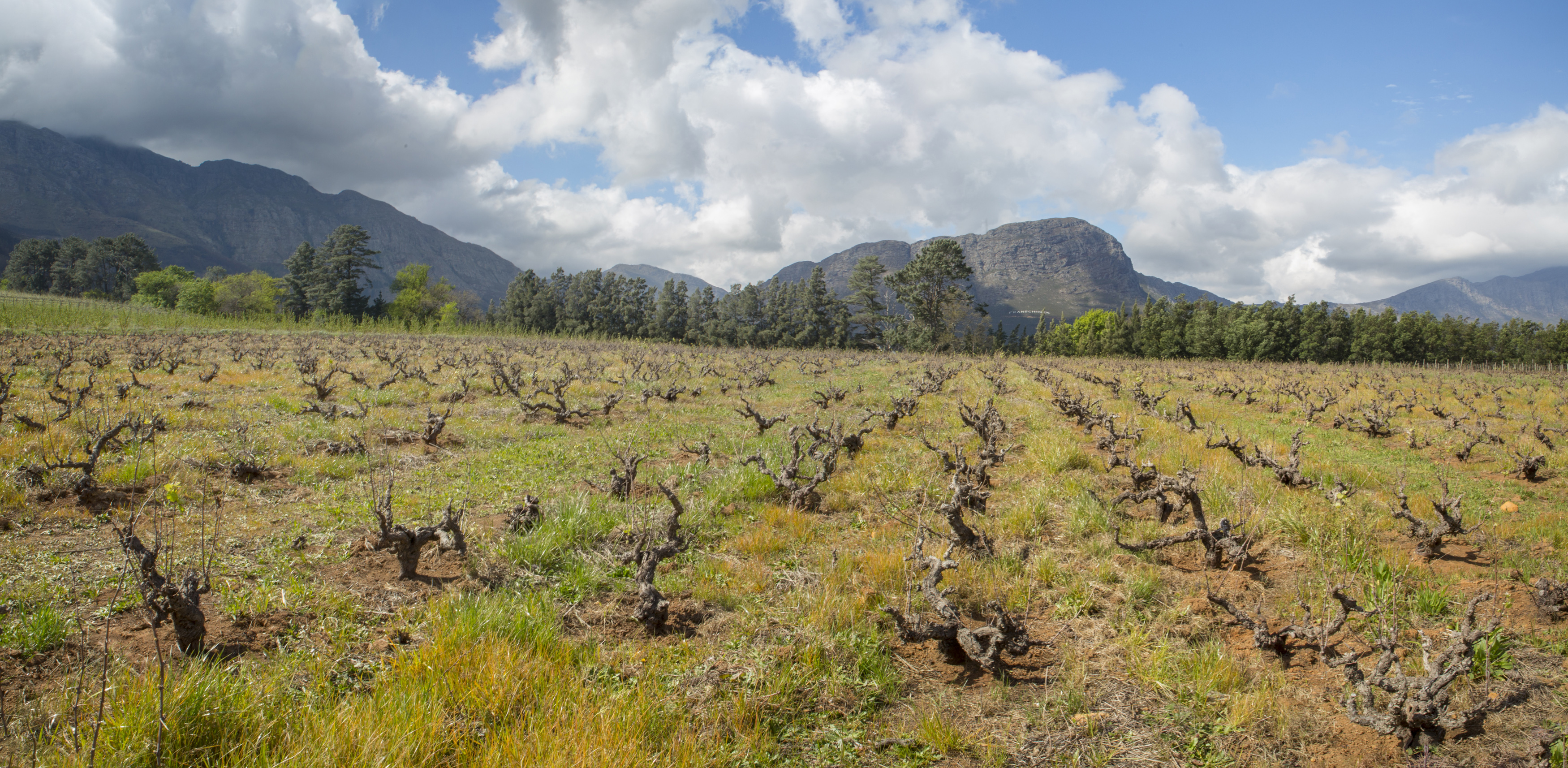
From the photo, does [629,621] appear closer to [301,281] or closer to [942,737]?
[942,737]

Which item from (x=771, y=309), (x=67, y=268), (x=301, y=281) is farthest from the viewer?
(x=67, y=268)

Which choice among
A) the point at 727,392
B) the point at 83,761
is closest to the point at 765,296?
the point at 727,392

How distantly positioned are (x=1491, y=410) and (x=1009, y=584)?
806 inches

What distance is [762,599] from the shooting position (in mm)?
4691

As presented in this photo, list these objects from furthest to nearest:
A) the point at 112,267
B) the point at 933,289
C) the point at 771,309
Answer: the point at 112,267, the point at 771,309, the point at 933,289

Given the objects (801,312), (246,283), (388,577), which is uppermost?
(246,283)

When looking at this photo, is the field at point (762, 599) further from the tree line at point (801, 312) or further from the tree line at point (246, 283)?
the tree line at point (246, 283)

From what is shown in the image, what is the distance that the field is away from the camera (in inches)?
116

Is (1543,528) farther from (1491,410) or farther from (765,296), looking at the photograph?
(765,296)


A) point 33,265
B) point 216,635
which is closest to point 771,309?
point 216,635

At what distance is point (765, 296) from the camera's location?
7100cm

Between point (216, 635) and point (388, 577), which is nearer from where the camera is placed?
point (216, 635)

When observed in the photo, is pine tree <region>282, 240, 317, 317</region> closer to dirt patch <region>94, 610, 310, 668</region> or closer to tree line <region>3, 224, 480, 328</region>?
tree line <region>3, 224, 480, 328</region>

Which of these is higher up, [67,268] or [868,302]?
[67,268]
